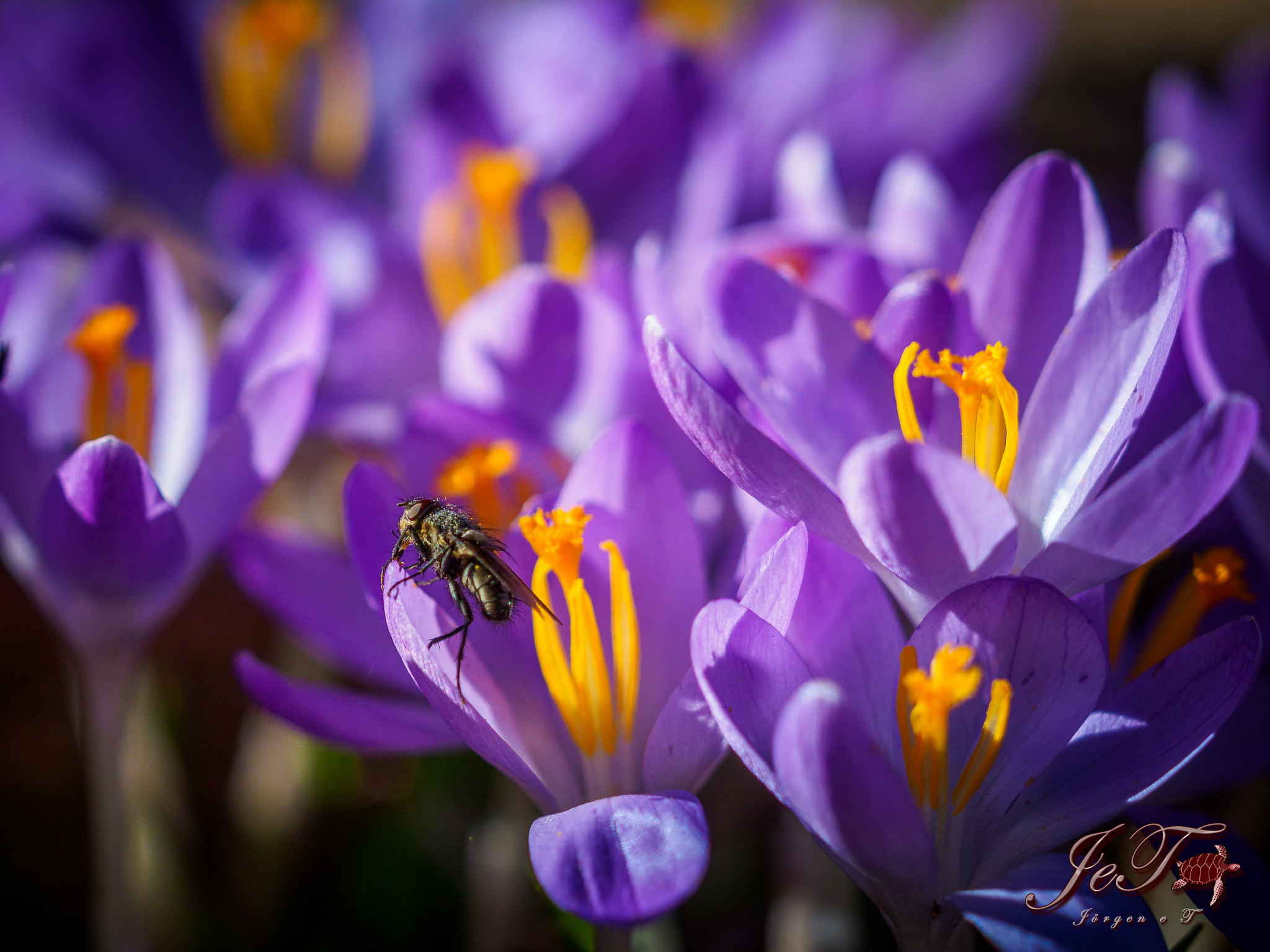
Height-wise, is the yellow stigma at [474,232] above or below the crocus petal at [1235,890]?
above

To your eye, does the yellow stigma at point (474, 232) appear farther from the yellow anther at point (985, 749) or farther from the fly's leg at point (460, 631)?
the yellow anther at point (985, 749)

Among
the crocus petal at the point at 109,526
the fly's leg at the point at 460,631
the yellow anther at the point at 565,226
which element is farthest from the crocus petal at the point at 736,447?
the yellow anther at the point at 565,226

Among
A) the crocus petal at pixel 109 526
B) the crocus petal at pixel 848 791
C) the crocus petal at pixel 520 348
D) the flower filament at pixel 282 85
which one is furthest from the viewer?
the flower filament at pixel 282 85

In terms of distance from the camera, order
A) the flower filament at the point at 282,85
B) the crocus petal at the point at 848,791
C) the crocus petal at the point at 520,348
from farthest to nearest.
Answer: the flower filament at the point at 282,85, the crocus petal at the point at 520,348, the crocus petal at the point at 848,791

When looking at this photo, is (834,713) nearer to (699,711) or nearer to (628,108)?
(699,711)

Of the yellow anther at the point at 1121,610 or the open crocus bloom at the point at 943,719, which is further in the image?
the yellow anther at the point at 1121,610

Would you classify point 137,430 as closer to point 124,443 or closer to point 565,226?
point 124,443

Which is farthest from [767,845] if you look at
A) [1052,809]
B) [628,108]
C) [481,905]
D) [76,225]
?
[76,225]

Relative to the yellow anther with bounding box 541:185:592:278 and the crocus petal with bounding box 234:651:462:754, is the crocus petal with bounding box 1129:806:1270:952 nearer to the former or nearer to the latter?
the crocus petal with bounding box 234:651:462:754

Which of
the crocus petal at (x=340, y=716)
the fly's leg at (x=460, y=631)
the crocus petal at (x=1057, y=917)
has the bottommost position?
the crocus petal at (x=1057, y=917)
